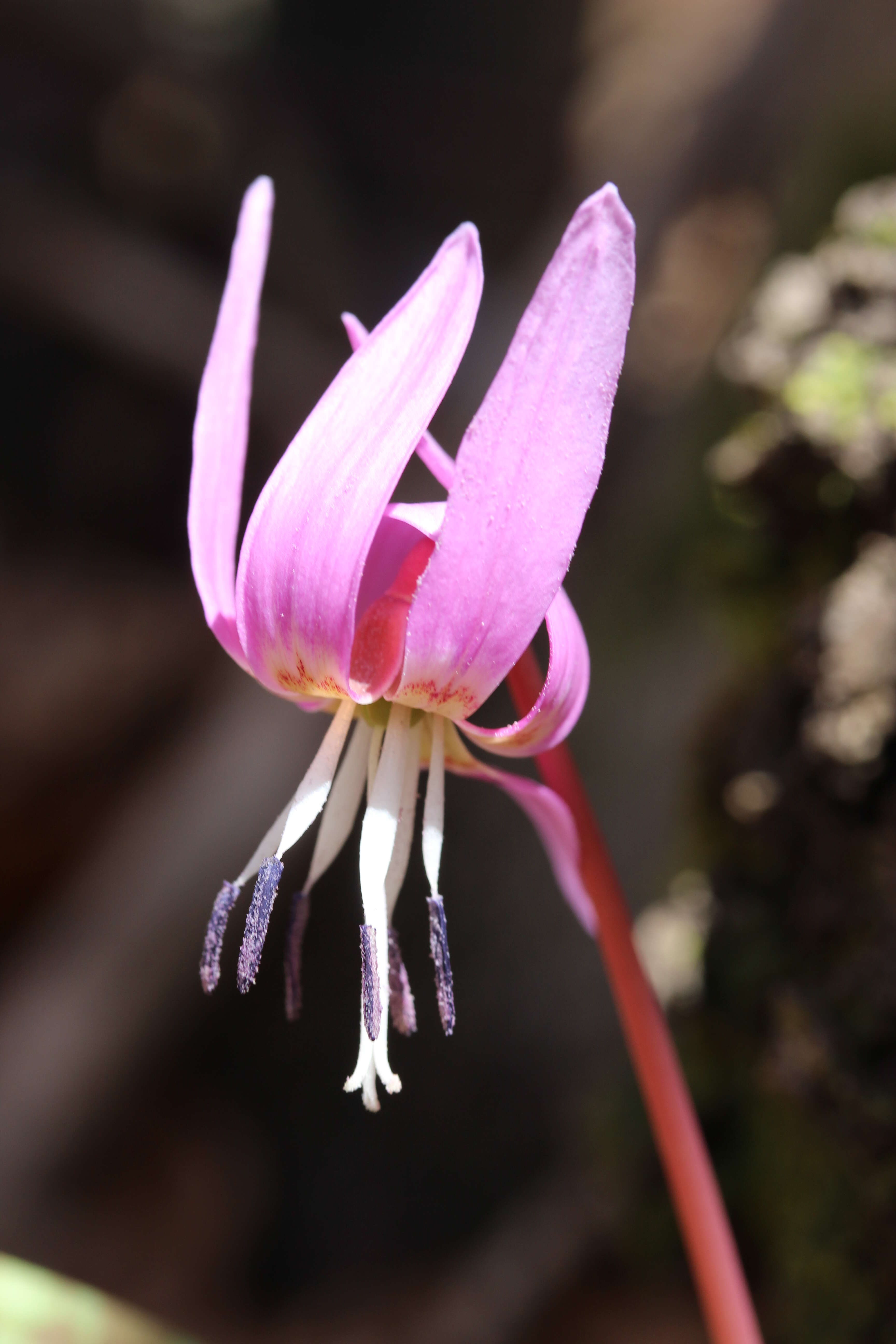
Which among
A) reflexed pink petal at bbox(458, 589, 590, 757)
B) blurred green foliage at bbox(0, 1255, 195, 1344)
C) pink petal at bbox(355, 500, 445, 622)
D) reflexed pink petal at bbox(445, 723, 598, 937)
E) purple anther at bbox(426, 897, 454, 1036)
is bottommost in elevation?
blurred green foliage at bbox(0, 1255, 195, 1344)

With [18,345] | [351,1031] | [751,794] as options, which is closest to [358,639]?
[751,794]

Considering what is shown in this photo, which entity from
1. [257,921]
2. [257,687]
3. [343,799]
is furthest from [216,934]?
[257,687]

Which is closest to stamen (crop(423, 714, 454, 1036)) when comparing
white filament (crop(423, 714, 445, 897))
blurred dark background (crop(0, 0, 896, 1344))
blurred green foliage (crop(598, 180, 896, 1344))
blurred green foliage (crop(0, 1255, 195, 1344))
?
white filament (crop(423, 714, 445, 897))

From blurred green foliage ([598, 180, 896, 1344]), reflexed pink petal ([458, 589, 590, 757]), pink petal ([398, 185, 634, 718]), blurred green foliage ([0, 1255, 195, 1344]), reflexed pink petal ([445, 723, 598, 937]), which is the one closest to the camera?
pink petal ([398, 185, 634, 718])

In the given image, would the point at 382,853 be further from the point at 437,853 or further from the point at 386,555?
the point at 386,555

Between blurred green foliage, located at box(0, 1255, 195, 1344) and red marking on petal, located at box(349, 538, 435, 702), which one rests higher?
red marking on petal, located at box(349, 538, 435, 702)

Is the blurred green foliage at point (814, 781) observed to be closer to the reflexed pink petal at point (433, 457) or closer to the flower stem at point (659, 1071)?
the flower stem at point (659, 1071)

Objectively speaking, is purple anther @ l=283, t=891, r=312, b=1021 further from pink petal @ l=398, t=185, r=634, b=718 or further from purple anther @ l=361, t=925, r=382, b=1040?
pink petal @ l=398, t=185, r=634, b=718
